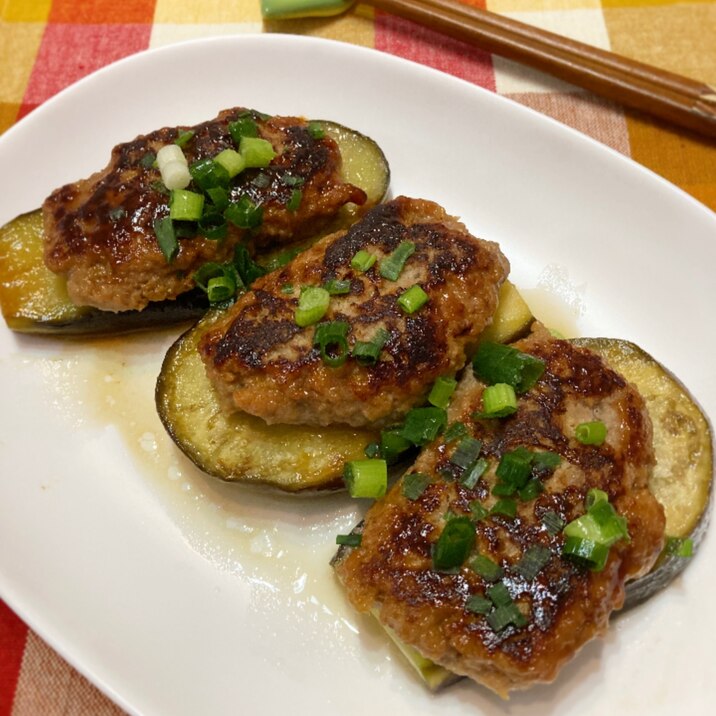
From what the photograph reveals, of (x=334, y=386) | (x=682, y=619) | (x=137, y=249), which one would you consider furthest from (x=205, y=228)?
(x=682, y=619)

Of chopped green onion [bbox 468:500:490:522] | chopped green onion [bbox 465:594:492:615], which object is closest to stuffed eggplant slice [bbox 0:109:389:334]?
chopped green onion [bbox 468:500:490:522]

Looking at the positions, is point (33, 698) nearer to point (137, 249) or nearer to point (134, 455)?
point (134, 455)

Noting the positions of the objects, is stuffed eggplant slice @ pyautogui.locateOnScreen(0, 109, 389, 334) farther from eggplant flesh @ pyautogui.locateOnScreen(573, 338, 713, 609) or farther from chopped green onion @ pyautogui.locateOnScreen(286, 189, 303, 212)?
eggplant flesh @ pyautogui.locateOnScreen(573, 338, 713, 609)

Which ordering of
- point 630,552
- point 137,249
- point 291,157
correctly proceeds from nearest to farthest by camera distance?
point 630,552
point 137,249
point 291,157

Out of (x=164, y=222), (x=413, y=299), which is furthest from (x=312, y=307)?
(x=164, y=222)

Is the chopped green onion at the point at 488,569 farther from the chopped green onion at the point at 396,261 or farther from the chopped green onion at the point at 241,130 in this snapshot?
the chopped green onion at the point at 241,130

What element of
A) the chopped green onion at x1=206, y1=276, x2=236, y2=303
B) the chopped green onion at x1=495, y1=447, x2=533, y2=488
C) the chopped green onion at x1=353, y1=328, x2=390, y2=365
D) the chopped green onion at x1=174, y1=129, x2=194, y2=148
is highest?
the chopped green onion at x1=174, y1=129, x2=194, y2=148
